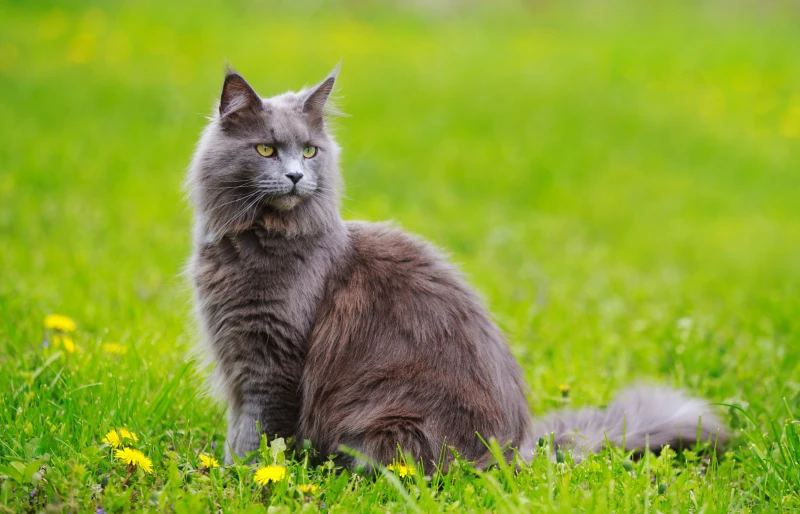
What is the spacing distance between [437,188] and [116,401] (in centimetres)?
498

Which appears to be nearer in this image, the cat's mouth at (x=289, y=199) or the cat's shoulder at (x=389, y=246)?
the cat's mouth at (x=289, y=199)

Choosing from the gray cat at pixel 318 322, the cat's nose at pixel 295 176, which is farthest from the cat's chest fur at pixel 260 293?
the cat's nose at pixel 295 176

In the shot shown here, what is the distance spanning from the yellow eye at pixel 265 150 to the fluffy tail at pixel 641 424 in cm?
166

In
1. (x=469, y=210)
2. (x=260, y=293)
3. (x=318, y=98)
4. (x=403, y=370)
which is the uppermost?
(x=318, y=98)

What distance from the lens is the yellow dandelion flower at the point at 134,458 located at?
2.67 m

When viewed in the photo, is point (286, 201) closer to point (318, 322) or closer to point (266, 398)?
point (318, 322)

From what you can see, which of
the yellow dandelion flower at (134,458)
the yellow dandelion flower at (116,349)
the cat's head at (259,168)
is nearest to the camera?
the yellow dandelion flower at (134,458)

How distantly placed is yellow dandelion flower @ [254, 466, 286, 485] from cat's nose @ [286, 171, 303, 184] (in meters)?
1.12

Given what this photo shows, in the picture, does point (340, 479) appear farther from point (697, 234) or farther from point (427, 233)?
point (697, 234)

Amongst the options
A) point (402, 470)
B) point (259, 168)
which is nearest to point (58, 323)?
point (259, 168)

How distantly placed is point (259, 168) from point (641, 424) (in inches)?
79.9

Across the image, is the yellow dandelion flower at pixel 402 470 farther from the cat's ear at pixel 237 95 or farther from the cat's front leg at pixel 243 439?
the cat's ear at pixel 237 95

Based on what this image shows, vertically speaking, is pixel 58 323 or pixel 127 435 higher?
pixel 58 323

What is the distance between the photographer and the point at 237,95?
10.5 feet
